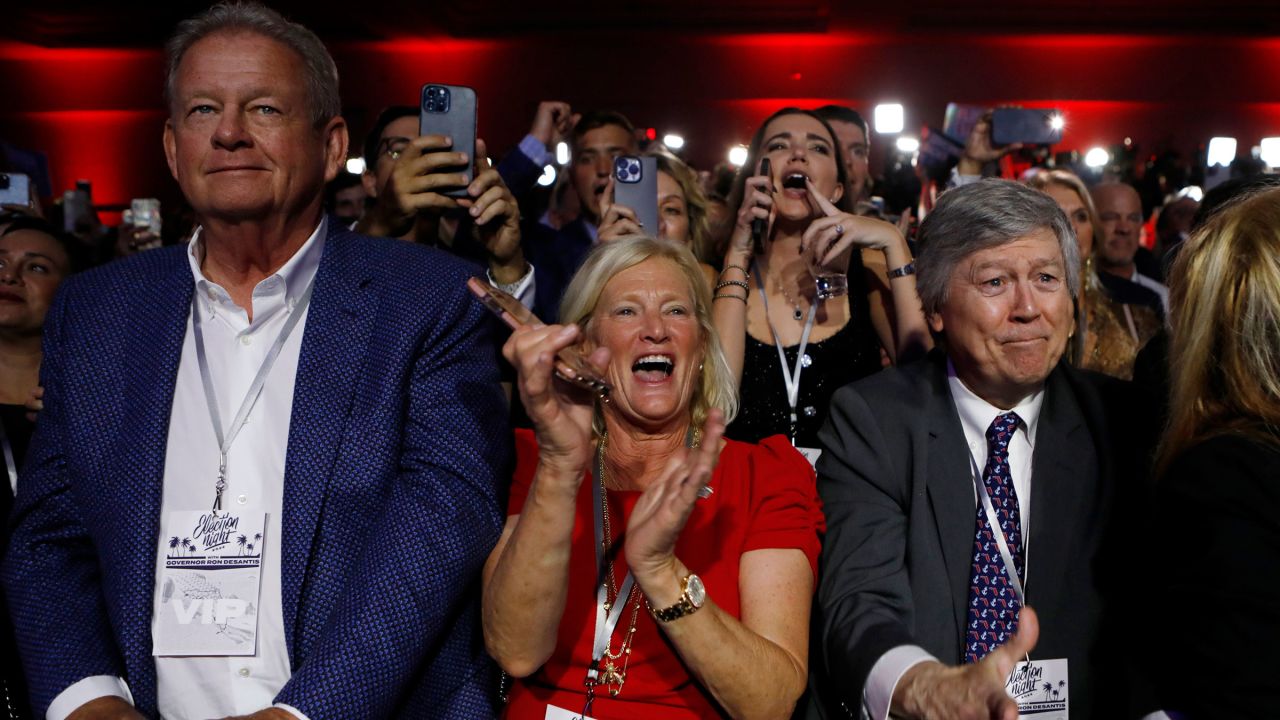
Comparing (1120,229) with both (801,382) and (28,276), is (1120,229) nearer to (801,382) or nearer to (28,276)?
(801,382)

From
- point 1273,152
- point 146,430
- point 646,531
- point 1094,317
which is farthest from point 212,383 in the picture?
point 1273,152

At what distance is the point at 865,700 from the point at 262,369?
1141mm

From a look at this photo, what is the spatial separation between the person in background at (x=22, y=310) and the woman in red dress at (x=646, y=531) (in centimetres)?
148

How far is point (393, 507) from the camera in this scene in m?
1.65

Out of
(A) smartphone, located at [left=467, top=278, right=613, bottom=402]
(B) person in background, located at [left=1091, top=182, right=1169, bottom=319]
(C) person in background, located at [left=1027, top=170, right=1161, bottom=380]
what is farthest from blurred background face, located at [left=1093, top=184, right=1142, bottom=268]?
(A) smartphone, located at [left=467, top=278, right=613, bottom=402]

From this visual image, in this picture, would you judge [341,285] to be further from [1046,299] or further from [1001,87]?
[1001,87]

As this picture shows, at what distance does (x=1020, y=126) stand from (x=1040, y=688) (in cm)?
199

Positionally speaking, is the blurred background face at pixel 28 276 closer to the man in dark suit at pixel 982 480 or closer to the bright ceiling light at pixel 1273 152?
the man in dark suit at pixel 982 480

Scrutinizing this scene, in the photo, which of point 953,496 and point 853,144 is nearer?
point 953,496

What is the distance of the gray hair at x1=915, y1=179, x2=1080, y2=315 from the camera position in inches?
76.7

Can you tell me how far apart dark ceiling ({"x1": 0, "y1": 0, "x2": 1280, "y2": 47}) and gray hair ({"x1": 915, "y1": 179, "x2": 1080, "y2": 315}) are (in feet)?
31.0

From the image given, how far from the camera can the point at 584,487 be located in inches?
77.0

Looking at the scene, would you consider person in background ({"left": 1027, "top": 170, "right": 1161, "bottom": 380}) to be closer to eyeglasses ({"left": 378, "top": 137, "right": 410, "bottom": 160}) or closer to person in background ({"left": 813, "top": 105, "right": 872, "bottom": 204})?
person in background ({"left": 813, "top": 105, "right": 872, "bottom": 204})

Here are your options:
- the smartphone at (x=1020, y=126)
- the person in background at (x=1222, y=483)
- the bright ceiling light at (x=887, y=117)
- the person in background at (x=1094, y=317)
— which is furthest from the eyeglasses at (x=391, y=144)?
the bright ceiling light at (x=887, y=117)
